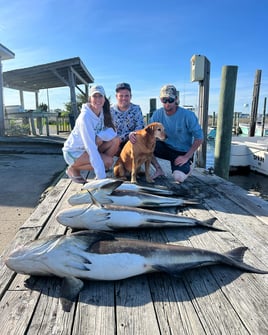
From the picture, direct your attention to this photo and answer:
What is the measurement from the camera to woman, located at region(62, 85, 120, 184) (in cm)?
346

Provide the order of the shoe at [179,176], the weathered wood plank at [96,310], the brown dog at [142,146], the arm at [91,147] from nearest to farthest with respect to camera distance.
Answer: the weathered wood plank at [96,310], the arm at [91,147], the brown dog at [142,146], the shoe at [179,176]

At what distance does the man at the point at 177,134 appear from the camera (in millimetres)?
4121

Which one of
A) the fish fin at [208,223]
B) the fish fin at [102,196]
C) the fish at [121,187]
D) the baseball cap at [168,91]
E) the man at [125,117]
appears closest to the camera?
the fish fin at [208,223]

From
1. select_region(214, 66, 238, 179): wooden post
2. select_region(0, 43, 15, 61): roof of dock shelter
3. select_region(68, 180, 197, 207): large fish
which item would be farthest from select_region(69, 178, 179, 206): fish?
select_region(0, 43, 15, 61): roof of dock shelter

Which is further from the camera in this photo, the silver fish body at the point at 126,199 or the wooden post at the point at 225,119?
the wooden post at the point at 225,119

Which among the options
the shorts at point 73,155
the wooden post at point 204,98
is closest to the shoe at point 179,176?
the shorts at point 73,155

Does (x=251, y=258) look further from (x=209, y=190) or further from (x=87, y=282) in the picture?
(x=209, y=190)

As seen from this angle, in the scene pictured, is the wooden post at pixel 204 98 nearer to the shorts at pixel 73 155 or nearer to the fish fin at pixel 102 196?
the shorts at pixel 73 155

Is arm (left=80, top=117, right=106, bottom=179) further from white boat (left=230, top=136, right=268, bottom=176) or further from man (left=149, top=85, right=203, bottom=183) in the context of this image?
white boat (left=230, top=136, right=268, bottom=176)

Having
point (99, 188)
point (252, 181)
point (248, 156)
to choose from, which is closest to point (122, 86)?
point (99, 188)

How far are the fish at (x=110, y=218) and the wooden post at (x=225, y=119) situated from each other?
337 centimetres

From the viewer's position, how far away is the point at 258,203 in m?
3.24

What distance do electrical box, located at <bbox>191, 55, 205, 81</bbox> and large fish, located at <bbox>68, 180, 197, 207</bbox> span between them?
3715 millimetres

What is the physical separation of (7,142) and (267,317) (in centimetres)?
1153
